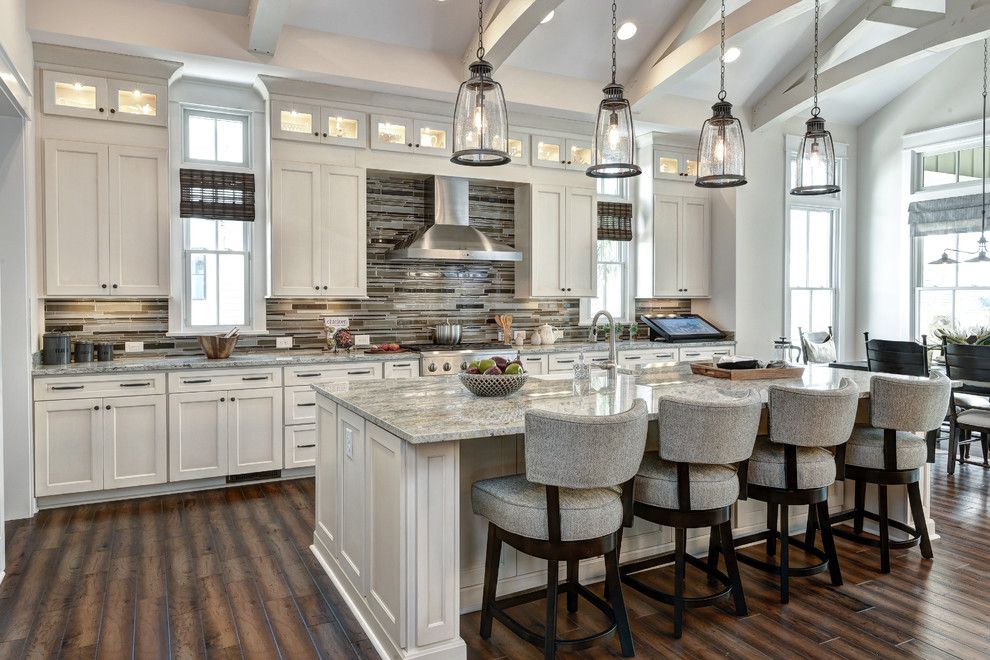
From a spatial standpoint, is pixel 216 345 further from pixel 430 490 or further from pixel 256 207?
pixel 430 490

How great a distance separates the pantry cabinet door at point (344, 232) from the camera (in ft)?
18.3

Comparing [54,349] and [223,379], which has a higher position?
[54,349]

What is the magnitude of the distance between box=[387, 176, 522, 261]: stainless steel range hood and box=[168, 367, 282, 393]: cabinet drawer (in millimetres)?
1533

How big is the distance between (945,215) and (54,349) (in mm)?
8155

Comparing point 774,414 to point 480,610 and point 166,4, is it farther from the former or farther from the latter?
point 166,4

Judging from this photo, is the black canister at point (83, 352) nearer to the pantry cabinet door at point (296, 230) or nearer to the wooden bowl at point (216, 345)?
the wooden bowl at point (216, 345)

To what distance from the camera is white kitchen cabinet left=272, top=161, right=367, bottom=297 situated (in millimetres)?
5406

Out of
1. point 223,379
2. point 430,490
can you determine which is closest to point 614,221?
point 223,379

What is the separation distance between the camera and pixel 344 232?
5641 mm

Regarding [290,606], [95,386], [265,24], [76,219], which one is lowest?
[290,606]

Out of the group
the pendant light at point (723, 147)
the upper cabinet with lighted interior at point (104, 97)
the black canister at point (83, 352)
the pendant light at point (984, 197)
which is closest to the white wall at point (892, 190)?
the pendant light at point (984, 197)

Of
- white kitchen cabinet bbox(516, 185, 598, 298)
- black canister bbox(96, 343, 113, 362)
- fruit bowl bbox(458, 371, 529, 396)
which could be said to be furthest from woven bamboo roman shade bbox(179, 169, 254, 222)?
fruit bowl bbox(458, 371, 529, 396)

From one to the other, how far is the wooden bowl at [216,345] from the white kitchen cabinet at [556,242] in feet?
9.19

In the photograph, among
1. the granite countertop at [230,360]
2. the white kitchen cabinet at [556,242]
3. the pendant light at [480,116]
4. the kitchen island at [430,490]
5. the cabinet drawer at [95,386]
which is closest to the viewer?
the kitchen island at [430,490]
